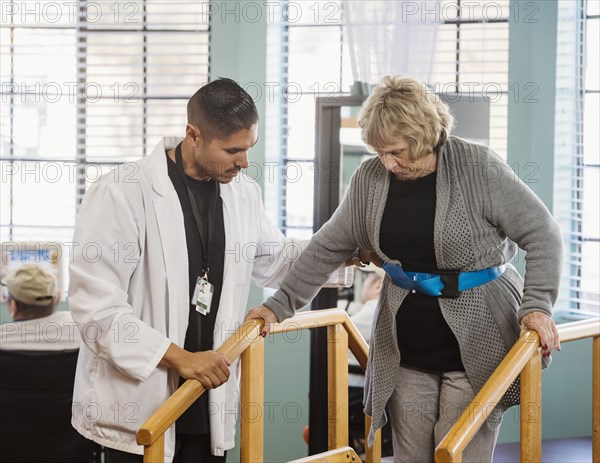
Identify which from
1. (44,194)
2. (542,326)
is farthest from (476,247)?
(44,194)

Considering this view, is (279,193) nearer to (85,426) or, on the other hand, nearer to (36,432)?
(36,432)

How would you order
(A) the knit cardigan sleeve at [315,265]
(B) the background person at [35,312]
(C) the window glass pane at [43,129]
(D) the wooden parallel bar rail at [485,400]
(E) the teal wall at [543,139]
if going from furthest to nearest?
(C) the window glass pane at [43,129] < (E) the teal wall at [543,139] < (B) the background person at [35,312] < (A) the knit cardigan sleeve at [315,265] < (D) the wooden parallel bar rail at [485,400]

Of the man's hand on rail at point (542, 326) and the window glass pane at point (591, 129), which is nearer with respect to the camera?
the man's hand on rail at point (542, 326)

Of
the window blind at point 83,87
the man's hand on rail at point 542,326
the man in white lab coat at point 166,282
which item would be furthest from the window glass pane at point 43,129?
the man's hand on rail at point 542,326

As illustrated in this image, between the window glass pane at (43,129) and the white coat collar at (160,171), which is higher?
the window glass pane at (43,129)

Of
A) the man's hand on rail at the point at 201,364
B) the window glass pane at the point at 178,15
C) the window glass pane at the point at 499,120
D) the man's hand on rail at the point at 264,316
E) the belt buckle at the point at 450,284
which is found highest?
the window glass pane at the point at 178,15

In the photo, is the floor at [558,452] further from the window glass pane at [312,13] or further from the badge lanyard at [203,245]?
the window glass pane at [312,13]

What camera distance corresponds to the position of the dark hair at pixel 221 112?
2.27 meters

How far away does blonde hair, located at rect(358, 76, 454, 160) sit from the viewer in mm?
2115

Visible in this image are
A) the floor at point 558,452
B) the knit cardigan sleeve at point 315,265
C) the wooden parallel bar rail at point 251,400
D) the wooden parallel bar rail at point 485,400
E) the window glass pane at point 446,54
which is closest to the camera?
the wooden parallel bar rail at point 485,400

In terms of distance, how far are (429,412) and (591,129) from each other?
2907mm

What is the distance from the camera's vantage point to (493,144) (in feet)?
15.9

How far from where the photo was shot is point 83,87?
5195mm

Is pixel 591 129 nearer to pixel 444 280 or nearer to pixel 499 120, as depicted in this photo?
pixel 499 120
